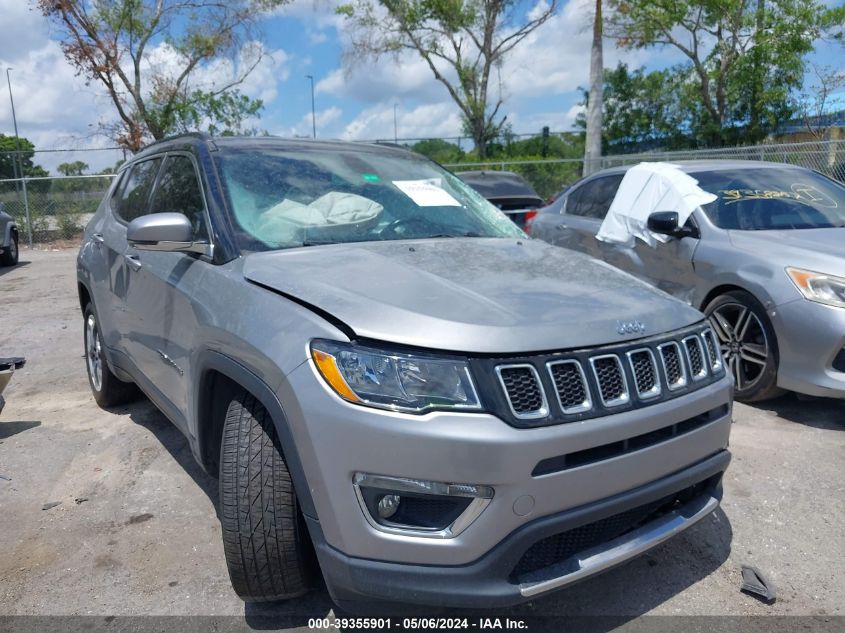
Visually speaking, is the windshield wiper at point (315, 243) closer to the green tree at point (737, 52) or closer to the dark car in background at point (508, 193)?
the dark car in background at point (508, 193)

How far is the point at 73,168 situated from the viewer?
20016 millimetres

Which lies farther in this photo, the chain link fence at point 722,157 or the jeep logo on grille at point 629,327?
the chain link fence at point 722,157

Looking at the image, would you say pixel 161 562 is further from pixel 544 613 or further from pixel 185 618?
pixel 544 613

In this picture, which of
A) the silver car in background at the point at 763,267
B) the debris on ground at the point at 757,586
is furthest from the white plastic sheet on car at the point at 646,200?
the debris on ground at the point at 757,586

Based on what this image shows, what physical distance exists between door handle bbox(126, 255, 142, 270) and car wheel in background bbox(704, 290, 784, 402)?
3325 millimetres

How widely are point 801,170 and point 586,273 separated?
3.96m

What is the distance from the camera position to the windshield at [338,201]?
3.00 meters

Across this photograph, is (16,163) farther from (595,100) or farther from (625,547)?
(625,547)

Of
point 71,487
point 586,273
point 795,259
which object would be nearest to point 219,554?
point 71,487

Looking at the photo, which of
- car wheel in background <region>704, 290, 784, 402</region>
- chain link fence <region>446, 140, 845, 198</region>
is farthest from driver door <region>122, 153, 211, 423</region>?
chain link fence <region>446, 140, 845, 198</region>

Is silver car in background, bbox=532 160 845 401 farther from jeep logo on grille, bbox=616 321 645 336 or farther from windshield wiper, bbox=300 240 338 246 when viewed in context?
windshield wiper, bbox=300 240 338 246

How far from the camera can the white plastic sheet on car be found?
206 inches

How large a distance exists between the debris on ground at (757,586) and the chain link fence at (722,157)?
942 centimetres

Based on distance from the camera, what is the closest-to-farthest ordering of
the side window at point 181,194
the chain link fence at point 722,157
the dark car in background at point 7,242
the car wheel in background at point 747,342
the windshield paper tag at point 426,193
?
the side window at point 181,194
the windshield paper tag at point 426,193
the car wheel in background at point 747,342
the chain link fence at point 722,157
the dark car in background at point 7,242
